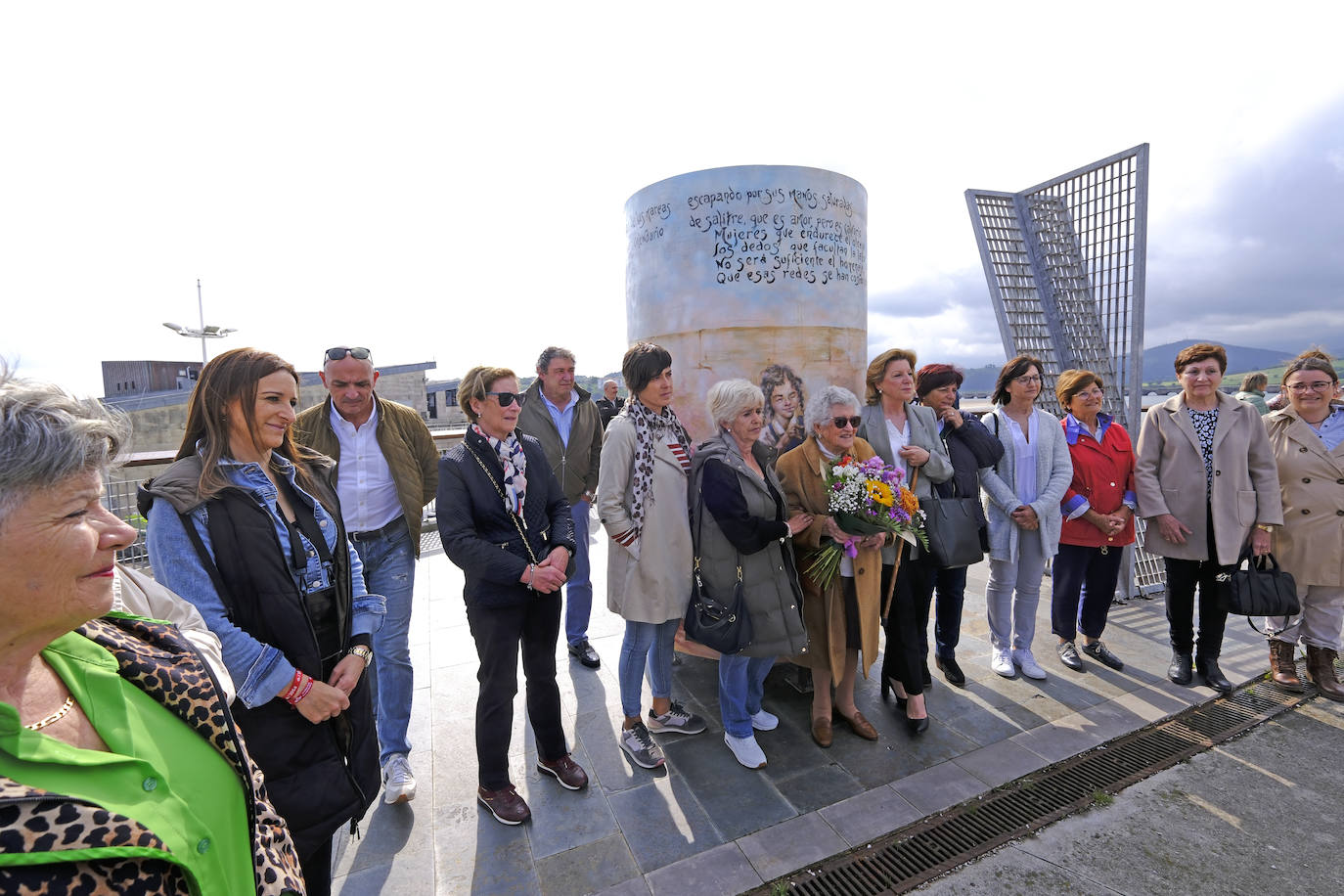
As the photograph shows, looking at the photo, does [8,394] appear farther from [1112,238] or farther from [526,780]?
[1112,238]

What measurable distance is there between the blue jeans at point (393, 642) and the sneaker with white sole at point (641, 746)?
1.15 metres

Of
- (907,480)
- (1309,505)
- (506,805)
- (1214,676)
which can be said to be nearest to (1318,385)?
(1309,505)

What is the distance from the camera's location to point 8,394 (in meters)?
1.02

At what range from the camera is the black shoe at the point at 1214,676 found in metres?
3.98

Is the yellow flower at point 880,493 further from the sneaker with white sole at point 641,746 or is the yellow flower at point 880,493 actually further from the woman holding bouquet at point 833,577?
the sneaker with white sole at point 641,746

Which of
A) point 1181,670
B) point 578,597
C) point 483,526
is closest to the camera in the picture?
point 483,526

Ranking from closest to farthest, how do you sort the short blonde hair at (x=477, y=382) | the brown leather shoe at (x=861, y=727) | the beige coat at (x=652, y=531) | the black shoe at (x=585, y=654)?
1. the short blonde hair at (x=477, y=382)
2. the beige coat at (x=652, y=531)
3. the brown leather shoe at (x=861, y=727)
4. the black shoe at (x=585, y=654)

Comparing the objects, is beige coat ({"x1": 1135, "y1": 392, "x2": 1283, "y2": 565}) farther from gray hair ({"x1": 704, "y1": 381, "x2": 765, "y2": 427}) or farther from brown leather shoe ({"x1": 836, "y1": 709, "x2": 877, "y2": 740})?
gray hair ({"x1": 704, "y1": 381, "x2": 765, "y2": 427})

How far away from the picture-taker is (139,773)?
106cm

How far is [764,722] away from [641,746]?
78cm

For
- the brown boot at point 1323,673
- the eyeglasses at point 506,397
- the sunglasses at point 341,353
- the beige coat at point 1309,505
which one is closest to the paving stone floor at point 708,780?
the brown boot at point 1323,673

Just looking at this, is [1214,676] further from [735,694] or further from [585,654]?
[585,654]

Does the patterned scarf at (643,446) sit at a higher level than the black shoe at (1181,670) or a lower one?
higher

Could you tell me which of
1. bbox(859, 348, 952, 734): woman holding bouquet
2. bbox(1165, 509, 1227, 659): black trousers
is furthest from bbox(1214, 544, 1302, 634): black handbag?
bbox(859, 348, 952, 734): woman holding bouquet
